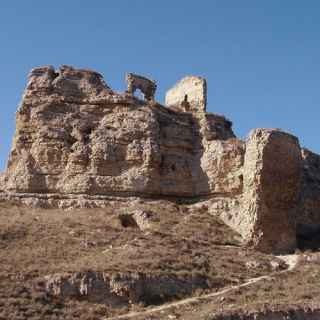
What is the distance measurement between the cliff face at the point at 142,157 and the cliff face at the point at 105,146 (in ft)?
0.15

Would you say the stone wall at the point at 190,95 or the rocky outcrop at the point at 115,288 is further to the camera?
the stone wall at the point at 190,95

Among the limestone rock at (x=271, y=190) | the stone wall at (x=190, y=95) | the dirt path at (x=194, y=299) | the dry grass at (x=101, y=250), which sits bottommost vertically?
the dirt path at (x=194, y=299)

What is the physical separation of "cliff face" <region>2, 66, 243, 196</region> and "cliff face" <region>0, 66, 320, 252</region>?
5 centimetres

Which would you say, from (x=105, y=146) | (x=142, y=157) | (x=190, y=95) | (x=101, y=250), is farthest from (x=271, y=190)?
(x=190, y=95)

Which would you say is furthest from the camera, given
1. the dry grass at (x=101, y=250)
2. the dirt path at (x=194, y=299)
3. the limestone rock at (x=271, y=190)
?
the limestone rock at (x=271, y=190)

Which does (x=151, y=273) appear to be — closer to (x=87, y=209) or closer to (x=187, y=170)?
(x=87, y=209)

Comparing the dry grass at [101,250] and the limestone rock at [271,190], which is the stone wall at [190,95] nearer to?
the dry grass at [101,250]

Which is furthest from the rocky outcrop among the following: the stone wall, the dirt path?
the stone wall

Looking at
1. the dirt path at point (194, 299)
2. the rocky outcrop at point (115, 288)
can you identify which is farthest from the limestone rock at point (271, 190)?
the rocky outcrop at point (115, 288)

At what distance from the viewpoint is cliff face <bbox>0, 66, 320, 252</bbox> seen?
29.9m

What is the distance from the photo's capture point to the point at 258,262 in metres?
26.5

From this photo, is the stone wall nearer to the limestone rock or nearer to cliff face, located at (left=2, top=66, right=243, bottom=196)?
cliff face, located at (left=2, top=66, right=243, bottom=196)

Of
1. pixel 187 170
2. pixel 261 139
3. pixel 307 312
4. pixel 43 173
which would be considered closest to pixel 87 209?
pixel 43 173

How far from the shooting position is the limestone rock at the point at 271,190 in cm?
2908
